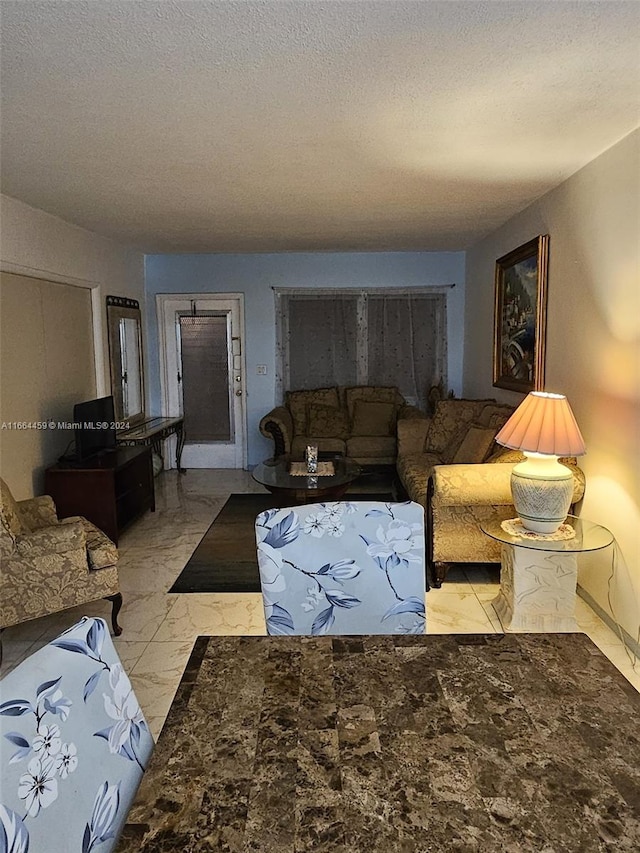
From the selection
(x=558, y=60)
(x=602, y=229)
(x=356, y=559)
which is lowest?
(x=356, y=559)

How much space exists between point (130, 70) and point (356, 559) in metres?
1.76

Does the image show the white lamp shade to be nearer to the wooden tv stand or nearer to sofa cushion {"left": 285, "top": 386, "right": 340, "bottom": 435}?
the wooden tv stand

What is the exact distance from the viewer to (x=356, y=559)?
5.78ft

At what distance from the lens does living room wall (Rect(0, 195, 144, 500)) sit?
13.0 ft

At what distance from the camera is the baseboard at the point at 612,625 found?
9.60 feet

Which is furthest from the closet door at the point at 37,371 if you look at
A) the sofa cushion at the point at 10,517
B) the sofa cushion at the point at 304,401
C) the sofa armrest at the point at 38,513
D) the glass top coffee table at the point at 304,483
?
the sofa cushion at the point at 304,401

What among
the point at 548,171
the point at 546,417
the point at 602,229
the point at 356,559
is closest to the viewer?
the point at 356,559

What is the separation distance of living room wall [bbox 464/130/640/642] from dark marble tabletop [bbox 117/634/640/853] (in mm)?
1862

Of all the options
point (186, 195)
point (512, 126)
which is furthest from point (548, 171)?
point (186, 195)

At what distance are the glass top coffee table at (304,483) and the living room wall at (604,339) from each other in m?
1.55

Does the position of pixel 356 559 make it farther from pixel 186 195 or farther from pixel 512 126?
pixel 186 195

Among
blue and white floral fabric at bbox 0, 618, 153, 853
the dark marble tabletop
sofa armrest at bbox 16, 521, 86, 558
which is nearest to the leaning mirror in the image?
sofa armrest at bbox 16, 521, 86, 558
